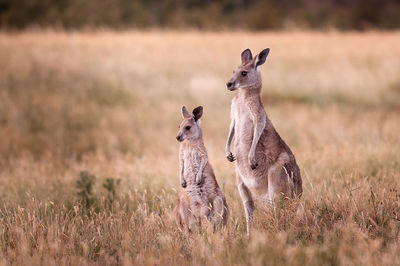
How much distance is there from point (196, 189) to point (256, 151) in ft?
1.95

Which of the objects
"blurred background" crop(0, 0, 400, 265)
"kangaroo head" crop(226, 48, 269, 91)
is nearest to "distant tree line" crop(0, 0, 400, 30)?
"blurred background" crop(0, 0, 400, 265)

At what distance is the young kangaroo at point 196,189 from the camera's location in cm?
481

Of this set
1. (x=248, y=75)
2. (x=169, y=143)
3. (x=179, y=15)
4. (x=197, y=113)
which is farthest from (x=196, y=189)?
(x=179, y=15)

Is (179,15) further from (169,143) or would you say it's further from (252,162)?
(252,162)

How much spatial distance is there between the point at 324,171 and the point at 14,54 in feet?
42.1

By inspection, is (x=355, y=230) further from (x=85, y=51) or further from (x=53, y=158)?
(x=85, y=51)

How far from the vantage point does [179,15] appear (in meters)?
38.2

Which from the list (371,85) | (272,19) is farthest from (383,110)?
(272,19)

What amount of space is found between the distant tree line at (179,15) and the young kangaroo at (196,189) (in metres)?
25.0

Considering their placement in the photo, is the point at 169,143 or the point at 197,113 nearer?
the point at 197,113

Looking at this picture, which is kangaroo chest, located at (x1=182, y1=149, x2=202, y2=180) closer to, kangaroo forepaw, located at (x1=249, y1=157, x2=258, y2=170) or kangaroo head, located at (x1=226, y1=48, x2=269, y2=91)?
kangaroo forepaw, located at (x1=249, y1=157, x2=258, y2=170)

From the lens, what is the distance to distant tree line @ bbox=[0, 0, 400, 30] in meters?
32.3

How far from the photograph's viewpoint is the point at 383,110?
14148 mm

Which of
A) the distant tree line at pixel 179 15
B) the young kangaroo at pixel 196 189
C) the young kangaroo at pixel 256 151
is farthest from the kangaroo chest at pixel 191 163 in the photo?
the distant tree line at pixel 179 15
